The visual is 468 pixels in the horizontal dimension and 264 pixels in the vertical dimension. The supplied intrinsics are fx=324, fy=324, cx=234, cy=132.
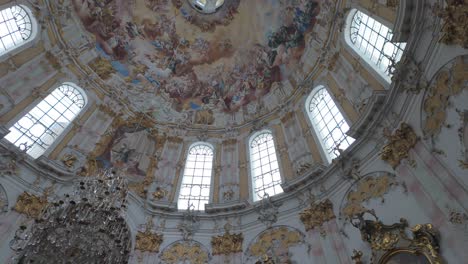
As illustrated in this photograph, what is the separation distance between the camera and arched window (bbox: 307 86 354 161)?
14066 mm

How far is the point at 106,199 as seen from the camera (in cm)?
976

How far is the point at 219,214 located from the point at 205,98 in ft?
32.3

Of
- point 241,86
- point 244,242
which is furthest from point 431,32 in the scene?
point 241,86

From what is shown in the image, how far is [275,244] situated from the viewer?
13023 millimetres

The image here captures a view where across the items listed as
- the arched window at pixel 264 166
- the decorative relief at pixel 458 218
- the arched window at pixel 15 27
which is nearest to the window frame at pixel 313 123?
the arched window at pixel 264 166

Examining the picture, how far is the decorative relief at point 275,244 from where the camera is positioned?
1248cm

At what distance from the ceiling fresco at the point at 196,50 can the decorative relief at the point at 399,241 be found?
10.9 meters

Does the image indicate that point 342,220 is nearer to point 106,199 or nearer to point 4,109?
point 106,199

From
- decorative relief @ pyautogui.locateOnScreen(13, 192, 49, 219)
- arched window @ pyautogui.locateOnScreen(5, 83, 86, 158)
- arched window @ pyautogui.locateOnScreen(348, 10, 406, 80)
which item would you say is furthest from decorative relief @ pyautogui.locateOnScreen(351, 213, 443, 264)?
arched window @ pyautogui.locateOnScreen(5, 83, 86, 158)

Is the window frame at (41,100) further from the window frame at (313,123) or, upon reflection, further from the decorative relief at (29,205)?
the window frame at (313,123)

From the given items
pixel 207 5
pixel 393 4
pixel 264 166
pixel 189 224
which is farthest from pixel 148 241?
pixel 207 5

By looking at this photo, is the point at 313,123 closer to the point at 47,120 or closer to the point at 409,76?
the point at 409,76

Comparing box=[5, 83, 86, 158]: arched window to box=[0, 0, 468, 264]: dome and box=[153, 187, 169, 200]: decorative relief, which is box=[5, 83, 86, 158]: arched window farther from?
box=[153, 187, 169, 200]: decorative relief

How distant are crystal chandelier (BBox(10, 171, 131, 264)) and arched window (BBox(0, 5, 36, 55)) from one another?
9451mm
